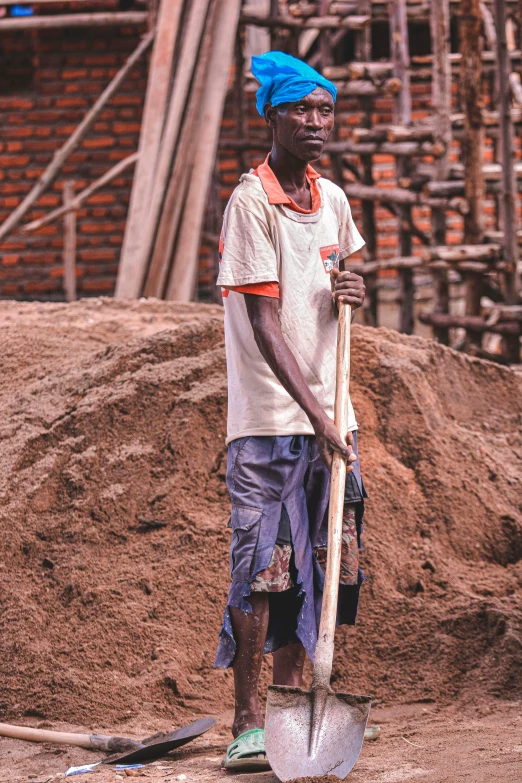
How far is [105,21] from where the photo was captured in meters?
8.59

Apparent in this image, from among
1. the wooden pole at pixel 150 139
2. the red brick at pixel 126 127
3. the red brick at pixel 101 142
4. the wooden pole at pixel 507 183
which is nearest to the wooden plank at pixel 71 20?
the red brick at pixel 126 127

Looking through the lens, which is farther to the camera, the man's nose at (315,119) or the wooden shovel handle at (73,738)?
the wooden shovel handle at (73,738)

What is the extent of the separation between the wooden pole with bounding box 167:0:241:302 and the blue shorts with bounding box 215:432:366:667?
4146 millimetres

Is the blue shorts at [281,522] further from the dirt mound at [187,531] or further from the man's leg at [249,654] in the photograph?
the dirt mound at [187,531]

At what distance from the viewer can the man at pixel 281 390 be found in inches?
97.4

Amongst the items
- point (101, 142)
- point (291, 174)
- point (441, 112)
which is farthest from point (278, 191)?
point (101, 142)

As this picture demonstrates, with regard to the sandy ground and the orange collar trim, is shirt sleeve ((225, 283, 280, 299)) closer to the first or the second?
the orange collar trim

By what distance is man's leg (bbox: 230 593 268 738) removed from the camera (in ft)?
8.23

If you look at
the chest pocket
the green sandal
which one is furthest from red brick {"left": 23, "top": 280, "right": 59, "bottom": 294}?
the green sandal

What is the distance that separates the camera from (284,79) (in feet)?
8.27

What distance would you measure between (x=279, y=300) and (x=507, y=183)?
4.08m

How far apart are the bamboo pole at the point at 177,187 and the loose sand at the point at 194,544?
7.15ft

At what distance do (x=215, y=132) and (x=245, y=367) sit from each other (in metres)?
4.38

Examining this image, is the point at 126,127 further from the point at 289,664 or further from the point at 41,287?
the point at 289,664
